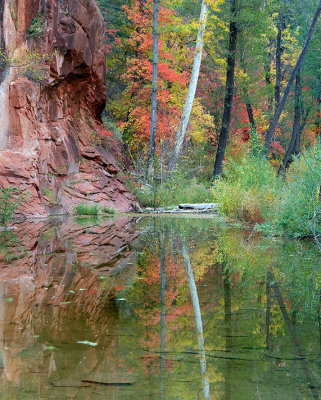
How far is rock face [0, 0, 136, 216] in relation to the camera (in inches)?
634

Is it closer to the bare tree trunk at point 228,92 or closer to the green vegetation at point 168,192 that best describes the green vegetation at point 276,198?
the green vegetation at point 168,192

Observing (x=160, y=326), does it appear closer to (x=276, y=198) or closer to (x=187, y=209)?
(x=276, y=198)

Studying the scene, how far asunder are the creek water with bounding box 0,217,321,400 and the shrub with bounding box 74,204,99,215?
379 inches

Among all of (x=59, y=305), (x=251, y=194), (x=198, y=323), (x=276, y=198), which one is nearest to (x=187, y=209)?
(x=251, y=194)

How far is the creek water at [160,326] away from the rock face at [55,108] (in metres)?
9.25

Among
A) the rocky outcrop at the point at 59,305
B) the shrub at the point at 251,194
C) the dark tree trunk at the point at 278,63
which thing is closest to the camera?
the rocky outcrop at the point at 59,305

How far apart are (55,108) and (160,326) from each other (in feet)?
53.5

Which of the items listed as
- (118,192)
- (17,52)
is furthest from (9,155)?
(118,192)

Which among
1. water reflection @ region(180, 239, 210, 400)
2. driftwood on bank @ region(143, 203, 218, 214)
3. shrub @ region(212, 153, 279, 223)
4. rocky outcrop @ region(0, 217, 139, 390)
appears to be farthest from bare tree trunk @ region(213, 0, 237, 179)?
water reflection @ region(180, 239, 210, 400)

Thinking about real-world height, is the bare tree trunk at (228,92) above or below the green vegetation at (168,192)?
above

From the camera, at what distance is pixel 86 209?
17391 millimetres

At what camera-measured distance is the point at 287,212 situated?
9.65 meters

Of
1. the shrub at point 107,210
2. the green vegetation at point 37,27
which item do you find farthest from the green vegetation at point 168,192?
the green vegetation at point 37,27

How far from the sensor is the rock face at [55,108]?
16.1 metres
